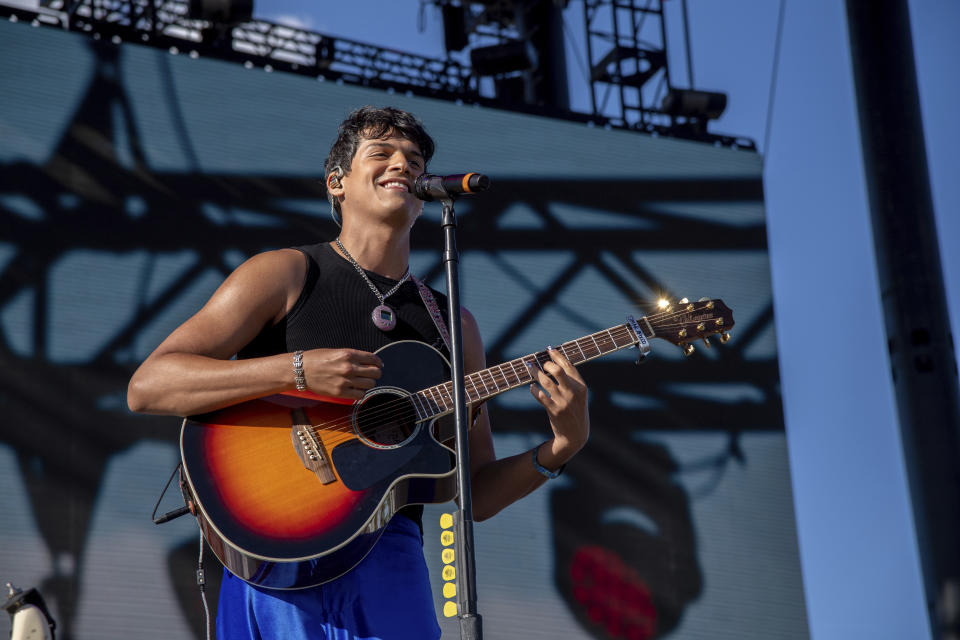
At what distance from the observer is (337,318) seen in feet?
8.32

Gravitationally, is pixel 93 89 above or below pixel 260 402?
above

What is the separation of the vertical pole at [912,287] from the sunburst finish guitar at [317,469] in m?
4.21

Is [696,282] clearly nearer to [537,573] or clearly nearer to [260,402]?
[537,573]

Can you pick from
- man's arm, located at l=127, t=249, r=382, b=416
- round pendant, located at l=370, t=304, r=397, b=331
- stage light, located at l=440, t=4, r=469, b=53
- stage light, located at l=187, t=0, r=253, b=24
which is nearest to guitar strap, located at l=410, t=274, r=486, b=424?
round pendant, located at l=370, t=304, r=397, b=331

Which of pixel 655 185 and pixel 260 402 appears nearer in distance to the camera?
pixel 260 402

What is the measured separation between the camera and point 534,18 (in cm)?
822

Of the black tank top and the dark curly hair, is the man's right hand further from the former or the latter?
the dark curly hair

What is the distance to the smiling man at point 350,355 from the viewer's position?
2293mm

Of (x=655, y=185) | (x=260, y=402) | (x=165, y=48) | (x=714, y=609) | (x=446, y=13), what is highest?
(x=446, y=13)

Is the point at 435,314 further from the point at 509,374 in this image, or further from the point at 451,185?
the point at 451,185

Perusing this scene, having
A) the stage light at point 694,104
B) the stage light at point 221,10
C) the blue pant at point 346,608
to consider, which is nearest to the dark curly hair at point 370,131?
the blue pant at point 346,608

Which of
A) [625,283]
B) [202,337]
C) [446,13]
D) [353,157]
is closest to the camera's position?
[202,337]

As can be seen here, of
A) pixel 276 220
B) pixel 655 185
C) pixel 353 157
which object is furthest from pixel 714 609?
pixel 353 157

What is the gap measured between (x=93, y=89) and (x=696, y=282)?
12.5ft
